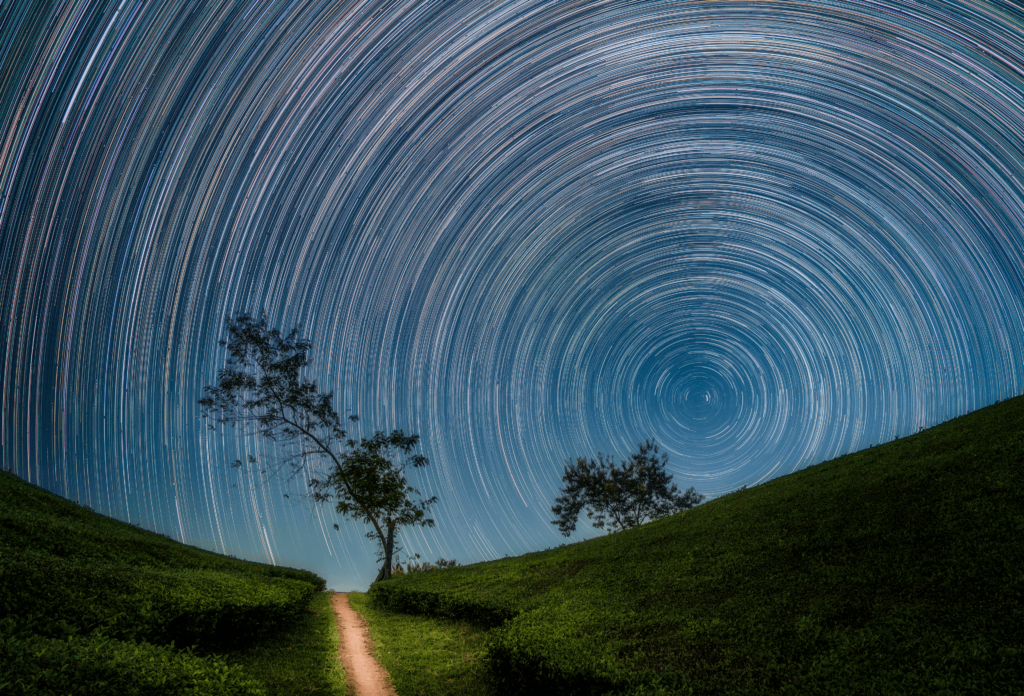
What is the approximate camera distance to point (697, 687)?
700 cm

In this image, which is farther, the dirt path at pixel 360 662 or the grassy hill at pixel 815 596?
the dirt path at pixel 360 662

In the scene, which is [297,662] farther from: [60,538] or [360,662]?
[60,538]

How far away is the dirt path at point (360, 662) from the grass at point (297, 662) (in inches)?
8.4

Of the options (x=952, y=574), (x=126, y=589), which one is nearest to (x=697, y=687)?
(x=952, y=574)

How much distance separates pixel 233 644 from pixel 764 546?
41.5ft

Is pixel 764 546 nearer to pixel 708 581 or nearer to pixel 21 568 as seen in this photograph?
pixel 708 581

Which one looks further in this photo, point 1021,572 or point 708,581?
point 708,581

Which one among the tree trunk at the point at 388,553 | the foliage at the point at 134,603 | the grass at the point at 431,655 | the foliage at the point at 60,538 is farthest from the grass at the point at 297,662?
the tree trunk at the point at 388,553

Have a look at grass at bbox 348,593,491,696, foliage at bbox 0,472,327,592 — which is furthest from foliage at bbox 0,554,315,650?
grass at bbox 348,593,491,696

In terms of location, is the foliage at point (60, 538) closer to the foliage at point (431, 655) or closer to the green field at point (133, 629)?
the green field at point (133, 629)

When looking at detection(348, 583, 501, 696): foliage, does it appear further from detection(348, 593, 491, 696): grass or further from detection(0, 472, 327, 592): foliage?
detection(0, 472, 327, 592): foliage

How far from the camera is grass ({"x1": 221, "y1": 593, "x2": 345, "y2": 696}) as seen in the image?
359 inches

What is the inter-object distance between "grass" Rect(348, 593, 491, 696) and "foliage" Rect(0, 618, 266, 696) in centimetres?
370

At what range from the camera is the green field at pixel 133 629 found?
18.7 feet
